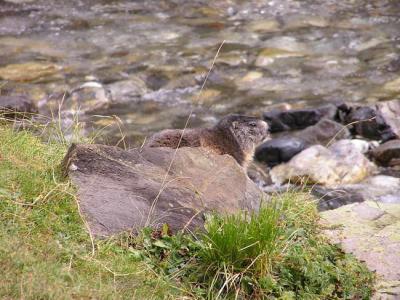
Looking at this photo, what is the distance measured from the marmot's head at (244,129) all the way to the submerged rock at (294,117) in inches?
149

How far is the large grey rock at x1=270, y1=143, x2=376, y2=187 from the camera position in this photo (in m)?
10.3

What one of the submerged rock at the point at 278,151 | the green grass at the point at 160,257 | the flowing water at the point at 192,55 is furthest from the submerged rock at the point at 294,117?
the green grass at the point at 160,257

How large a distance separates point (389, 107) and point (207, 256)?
7.95 m

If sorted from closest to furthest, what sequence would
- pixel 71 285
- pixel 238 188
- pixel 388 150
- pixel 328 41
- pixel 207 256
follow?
pixel 71 285 → pixel 207 256 → pixel 238 188 → pixel 388 150 → pixel 328 41

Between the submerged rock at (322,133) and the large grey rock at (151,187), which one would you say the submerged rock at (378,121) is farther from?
the large grey rock at (151,187)

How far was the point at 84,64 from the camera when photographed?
14.4 metres

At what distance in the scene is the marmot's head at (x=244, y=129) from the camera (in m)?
8.11

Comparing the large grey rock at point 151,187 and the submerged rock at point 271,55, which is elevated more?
the large grey rock at point 151,187

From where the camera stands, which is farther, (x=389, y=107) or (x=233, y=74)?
(x=233, y=74)

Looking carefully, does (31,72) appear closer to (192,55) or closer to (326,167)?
(192,55)

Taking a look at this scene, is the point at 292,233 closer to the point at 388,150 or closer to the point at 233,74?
the point at 388,150

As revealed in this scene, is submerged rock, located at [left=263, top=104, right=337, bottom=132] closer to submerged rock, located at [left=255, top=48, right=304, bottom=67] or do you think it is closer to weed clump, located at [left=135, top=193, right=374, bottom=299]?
submerged rock, located at [left=255, top=48, right=304, bottom=67]

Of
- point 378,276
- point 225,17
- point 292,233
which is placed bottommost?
point 225,17

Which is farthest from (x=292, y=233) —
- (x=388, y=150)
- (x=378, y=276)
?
(x=388, y=150)
